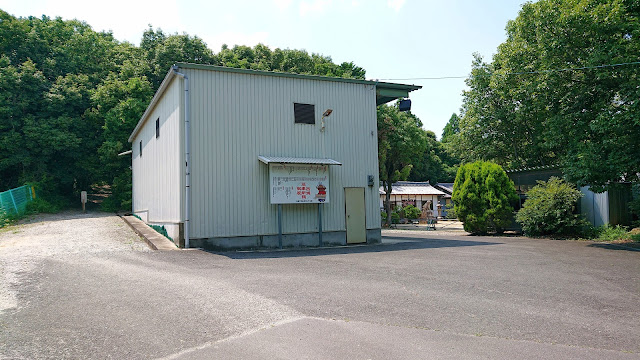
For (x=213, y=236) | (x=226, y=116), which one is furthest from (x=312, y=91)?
(x=213, y=236)

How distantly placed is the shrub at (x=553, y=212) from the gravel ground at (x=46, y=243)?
16014mm

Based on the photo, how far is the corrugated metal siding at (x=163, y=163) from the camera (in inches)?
504

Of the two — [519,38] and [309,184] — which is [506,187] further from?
[309,184]

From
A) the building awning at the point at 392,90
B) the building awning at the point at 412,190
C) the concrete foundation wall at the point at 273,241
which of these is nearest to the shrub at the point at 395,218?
the building awning at the point at 412,190

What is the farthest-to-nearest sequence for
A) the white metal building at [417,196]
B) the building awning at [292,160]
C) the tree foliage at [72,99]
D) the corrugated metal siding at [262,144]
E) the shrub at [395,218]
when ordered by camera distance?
the white metal building at [417,196] → the shrub at [395,218] → the tree foliage at [72,99] → the building awning at [292,160] → the corrugated metal siding at [262,144]

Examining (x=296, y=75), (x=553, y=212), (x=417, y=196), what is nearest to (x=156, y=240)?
(x=296, y=75)

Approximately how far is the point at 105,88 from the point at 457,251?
2574 centimetres

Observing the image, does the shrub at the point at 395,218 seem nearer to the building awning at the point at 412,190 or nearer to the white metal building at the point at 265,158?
the building awning at the point at 412,190

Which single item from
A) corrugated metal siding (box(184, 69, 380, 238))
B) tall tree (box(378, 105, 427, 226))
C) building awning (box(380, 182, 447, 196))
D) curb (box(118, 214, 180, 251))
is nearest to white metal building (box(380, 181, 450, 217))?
building awning (box(380, 182, 447, 196))

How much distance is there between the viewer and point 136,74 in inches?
1211

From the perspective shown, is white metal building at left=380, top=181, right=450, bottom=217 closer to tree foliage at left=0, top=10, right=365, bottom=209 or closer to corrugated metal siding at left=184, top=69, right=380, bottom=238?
tree foliage at left=0, top=10, right=365, bottom=209

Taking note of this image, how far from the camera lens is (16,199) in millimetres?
20859

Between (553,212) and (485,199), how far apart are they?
3643 mm

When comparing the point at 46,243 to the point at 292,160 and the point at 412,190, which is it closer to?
the point at 292,160
